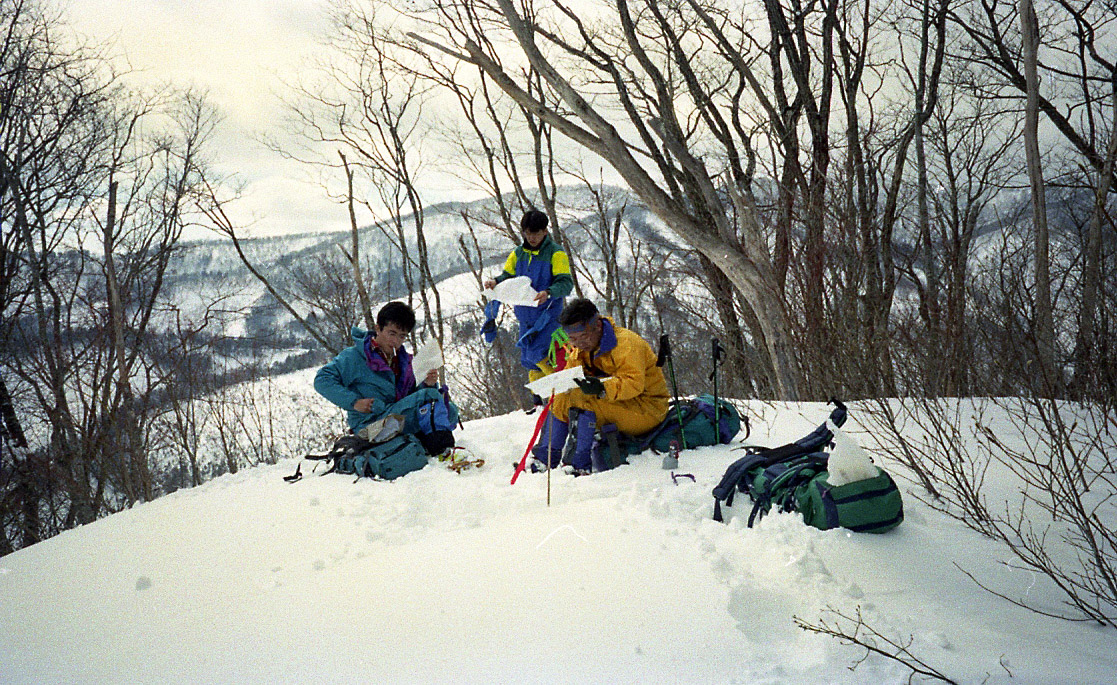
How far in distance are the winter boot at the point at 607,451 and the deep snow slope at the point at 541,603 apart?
66 centimetres

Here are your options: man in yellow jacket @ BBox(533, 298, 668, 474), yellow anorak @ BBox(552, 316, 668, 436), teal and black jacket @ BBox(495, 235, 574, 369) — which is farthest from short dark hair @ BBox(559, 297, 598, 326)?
teal and black jacket @ BBox(495, 235, 574, 369)

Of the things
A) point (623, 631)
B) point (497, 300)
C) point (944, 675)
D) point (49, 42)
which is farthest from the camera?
point (49, 42)

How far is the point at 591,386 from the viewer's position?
380cm

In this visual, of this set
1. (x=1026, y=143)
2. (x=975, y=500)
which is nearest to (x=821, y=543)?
(x=975, y=500)

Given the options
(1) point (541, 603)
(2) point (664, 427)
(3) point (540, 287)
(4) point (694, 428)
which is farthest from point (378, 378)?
(1) point (541, 603)

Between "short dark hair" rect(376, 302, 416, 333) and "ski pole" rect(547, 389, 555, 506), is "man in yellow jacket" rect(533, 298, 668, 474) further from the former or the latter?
"short dark hair" rect(376, 302, 416, 333)

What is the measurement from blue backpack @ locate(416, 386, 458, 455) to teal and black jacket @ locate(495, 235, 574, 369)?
0.81 metres

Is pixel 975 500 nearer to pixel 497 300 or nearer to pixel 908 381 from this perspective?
pixel 908 381

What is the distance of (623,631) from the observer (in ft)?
5.86

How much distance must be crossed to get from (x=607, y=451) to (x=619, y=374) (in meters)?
0.52

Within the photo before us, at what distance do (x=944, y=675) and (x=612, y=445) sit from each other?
98.9 inches

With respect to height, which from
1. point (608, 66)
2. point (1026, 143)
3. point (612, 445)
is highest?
point (608, 66)

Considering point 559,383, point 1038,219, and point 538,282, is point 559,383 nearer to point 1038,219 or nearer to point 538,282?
point 538,282

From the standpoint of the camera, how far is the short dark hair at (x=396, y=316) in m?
4.83
